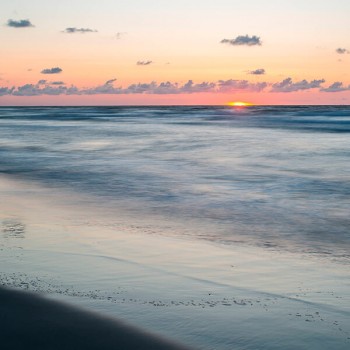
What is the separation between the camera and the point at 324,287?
5.67 metres

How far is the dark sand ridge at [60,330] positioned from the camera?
13.4ft

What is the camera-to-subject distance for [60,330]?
14.2ft

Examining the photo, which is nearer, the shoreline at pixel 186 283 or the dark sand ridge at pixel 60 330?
the dark sand ridge at pixel 60 330

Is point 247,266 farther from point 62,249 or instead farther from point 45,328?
point 45,328

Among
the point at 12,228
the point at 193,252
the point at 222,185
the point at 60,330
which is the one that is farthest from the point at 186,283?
the point at 222,185

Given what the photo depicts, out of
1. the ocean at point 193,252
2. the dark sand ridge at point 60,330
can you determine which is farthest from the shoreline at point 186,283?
the dark sand ridge at point 60,330

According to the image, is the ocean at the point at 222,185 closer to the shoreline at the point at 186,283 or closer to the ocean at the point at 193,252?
the ocean at the point at 193,252

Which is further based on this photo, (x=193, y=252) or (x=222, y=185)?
(x=222, y=185)

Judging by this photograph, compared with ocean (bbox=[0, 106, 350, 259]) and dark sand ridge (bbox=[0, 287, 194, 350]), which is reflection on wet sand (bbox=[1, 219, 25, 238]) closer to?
ocean (bbox=[0, 106, 350, 259])

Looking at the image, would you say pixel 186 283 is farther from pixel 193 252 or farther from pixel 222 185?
pixel 222 185

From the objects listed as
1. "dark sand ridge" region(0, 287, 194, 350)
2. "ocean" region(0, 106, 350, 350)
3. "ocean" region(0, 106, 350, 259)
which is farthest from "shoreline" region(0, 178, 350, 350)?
"ocean" region(0, 106, 350, 259)

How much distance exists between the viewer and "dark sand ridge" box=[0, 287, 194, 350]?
4078 millimetres

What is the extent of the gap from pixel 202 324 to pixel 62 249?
2.82 meters

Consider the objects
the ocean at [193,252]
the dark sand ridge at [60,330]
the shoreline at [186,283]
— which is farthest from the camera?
the ocean at [193,252]
